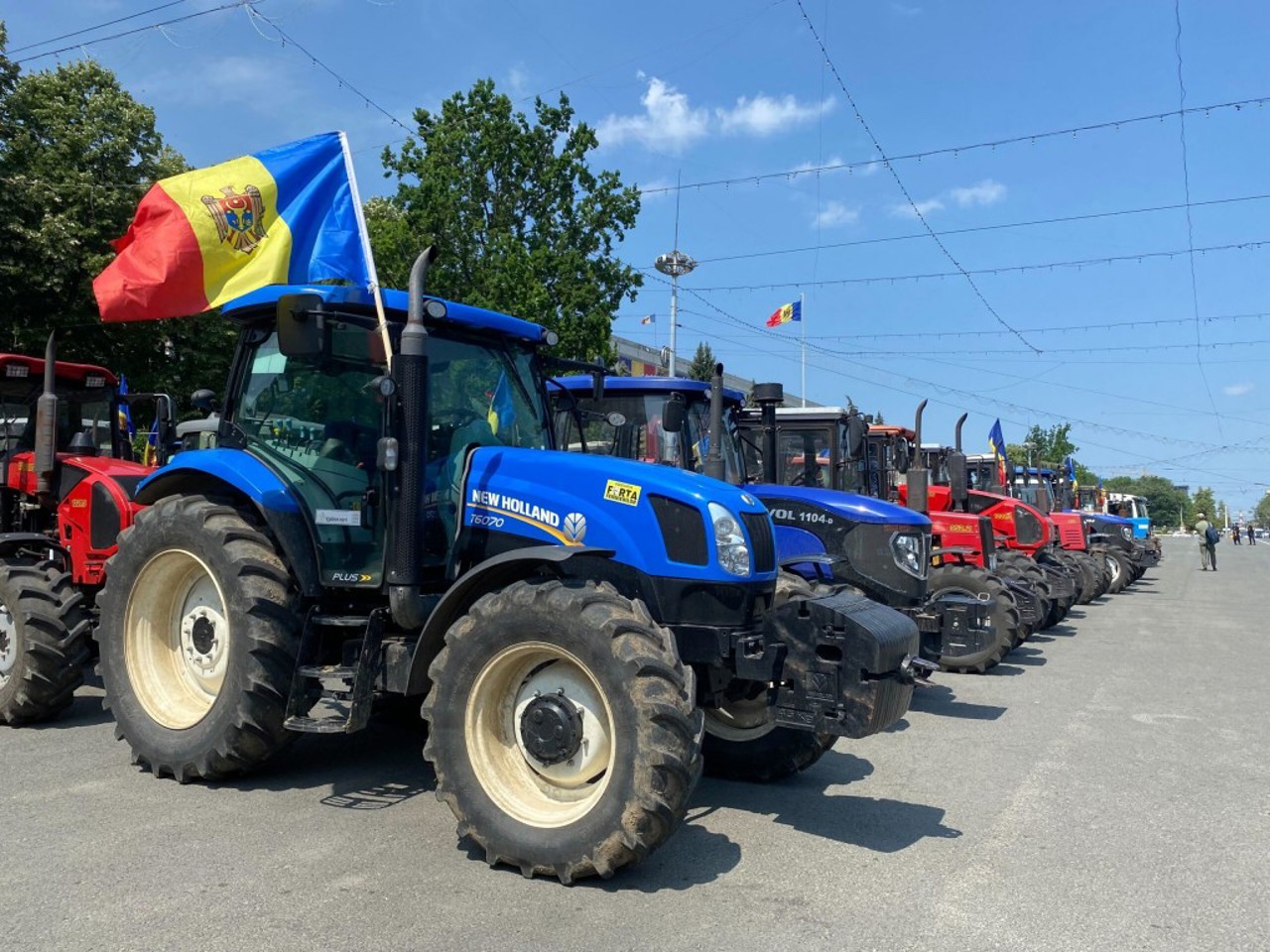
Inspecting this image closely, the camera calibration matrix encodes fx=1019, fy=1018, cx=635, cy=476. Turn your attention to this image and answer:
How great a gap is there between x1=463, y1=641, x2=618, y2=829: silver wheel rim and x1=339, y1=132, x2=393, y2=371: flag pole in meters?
1.62

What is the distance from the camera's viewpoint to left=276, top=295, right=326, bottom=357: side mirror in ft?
16.1

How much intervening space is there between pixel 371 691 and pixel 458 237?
50.4 feet

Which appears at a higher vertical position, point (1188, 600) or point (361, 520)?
point (361, 520)

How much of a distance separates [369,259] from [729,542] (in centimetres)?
275

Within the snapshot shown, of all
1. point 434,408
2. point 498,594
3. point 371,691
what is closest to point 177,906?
point 371,691

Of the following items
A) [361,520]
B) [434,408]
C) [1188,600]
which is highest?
[434,408]

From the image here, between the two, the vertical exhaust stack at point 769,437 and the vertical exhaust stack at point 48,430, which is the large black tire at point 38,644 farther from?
the vertical exhaust stack at point 769,437

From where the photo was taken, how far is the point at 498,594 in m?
4.38

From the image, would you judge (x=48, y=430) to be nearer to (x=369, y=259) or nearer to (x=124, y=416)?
(x=124, y=416)

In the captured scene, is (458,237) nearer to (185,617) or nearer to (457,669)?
(185,617)

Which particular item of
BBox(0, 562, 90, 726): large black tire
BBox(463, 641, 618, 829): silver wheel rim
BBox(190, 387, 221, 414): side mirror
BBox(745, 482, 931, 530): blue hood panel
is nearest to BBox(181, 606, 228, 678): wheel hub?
BBox(190, 387, 221, 414): side mirror

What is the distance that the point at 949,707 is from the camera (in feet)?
28.6

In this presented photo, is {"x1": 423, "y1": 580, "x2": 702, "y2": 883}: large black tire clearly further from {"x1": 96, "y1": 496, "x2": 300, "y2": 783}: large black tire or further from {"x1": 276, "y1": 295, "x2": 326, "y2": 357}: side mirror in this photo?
{"x1": 276, "y1": 295, "x2": 326, "y2": 357}: side mirror

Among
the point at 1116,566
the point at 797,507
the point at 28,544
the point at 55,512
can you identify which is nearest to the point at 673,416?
the point at 797,507
